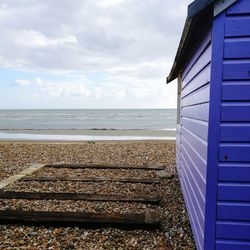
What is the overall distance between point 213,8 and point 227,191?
6.41 ft

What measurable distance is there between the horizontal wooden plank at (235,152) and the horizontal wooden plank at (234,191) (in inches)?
10.9

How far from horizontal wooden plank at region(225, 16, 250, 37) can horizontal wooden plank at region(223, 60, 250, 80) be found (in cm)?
28

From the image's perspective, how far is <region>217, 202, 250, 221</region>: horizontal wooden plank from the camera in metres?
3.15

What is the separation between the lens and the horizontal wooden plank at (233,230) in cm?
318

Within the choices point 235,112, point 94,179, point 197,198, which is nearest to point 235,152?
point 235,112

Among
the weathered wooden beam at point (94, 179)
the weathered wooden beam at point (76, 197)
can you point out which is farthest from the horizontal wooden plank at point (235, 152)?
the weathered wooden beam at point (94, 179)

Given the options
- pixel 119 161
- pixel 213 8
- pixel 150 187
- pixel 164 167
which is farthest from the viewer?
pixel 119 161

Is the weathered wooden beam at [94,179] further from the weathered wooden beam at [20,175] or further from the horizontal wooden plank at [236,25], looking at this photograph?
the horizontal wooden plank at [236,25]

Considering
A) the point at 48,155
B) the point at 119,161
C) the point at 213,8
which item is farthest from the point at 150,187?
the point at 48,155

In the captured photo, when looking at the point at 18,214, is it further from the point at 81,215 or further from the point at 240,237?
the point at 240,237

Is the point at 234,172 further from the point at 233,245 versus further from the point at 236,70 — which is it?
the point at 236,70

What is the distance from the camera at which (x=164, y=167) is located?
32.1 feet

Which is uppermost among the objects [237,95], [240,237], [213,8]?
[213,8]

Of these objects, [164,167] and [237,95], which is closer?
[237,95]
